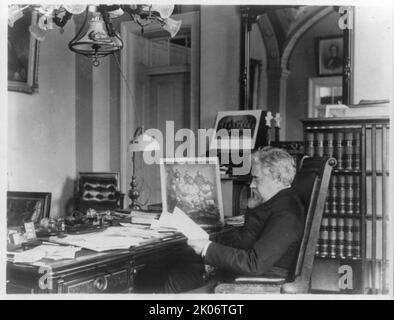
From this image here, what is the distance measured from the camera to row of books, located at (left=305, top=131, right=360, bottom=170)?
11.0 feet

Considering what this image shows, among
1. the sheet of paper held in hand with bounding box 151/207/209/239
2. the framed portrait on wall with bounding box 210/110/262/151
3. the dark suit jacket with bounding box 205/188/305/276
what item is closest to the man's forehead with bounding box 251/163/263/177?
the dark suit jacket with bounding box 205/188/305/276

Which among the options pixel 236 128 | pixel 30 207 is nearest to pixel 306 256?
pixel 30 207

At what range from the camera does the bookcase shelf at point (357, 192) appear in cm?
329

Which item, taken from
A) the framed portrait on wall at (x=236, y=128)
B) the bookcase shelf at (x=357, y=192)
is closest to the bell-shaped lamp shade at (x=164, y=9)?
the bookcase shelf at (x=357, y=192)

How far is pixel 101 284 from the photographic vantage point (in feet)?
6.78

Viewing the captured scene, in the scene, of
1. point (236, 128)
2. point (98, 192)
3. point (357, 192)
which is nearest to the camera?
point (357, 192)

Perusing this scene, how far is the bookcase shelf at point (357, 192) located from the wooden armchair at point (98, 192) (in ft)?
8.93

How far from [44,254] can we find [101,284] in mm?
272

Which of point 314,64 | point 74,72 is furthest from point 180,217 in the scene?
point 314,64

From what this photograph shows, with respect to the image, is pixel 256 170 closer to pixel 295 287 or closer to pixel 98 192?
pixel 295 287

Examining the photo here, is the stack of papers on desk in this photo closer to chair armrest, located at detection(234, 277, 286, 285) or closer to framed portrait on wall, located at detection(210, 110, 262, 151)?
chair armrest, located at detection(234, 277, 286, 285)

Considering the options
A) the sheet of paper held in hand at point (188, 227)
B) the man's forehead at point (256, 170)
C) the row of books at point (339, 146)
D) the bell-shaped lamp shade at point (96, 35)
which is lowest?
the sheet of paper held in hand at point (188, 227)

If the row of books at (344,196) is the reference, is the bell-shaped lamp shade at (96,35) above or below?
above

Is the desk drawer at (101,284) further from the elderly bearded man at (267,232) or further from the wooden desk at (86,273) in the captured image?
the elderly bearded man at (267,232)
